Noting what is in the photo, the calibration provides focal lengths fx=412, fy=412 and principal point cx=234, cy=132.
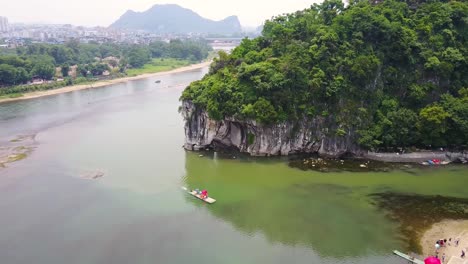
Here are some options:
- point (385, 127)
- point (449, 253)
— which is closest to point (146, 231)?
point (449, 253)

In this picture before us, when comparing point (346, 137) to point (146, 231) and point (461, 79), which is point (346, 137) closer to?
point (461, 79)

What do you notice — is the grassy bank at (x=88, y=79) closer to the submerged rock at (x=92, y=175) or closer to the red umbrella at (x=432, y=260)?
the submerged rock at (x=92, y=175)

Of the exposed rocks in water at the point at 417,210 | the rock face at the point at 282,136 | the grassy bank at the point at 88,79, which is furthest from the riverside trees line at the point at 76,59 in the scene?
the exposed rocks in water at the point at 417,210

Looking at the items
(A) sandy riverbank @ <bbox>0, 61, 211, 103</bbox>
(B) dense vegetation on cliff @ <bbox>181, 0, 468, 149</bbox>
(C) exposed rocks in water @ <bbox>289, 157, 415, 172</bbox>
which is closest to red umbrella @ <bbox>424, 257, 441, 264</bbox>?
(C) exposed rocks in water @ <bbox>289, 157, 415, 172</bbox>

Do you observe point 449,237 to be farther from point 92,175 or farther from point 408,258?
point 92,175

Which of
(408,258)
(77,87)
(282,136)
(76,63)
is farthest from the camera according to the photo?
(76,63)

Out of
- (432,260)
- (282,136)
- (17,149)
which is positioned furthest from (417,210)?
(17,149)

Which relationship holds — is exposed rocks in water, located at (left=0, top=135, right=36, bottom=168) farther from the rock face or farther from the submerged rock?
the rock face
